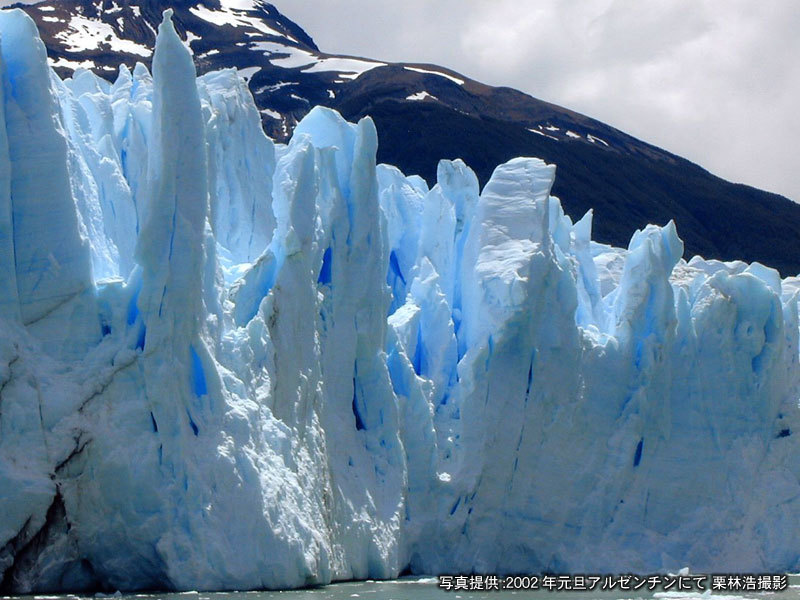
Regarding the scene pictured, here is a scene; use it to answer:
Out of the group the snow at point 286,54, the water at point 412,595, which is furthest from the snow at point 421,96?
the water at point 412,595

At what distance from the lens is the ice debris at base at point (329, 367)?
1312cm

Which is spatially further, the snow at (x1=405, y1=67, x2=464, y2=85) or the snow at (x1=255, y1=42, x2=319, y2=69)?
the snow at (x1=255, y1=42, x2=319, y2=69)

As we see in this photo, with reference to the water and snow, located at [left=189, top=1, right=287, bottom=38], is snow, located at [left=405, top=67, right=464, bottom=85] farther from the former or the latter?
the water

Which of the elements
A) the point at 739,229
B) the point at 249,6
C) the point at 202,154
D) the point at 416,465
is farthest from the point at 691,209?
the point at 202,154

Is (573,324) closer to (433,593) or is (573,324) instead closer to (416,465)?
(416,465)

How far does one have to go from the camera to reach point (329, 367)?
1639 centimetres

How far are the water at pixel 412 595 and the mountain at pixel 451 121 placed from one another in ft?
88.4

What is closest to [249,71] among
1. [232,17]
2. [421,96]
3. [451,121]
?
[421,96]

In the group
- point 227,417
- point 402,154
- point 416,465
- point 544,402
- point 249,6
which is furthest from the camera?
point 249,6

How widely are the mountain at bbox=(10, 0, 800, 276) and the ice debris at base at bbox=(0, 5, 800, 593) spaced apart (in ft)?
67.3

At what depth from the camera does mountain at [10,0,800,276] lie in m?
44.7

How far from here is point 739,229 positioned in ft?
152

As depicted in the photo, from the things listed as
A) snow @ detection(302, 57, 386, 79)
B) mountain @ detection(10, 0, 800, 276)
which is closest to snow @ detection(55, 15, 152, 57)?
mountain @ detection(10, 0, 800, 276)

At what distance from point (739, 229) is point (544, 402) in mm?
29485
